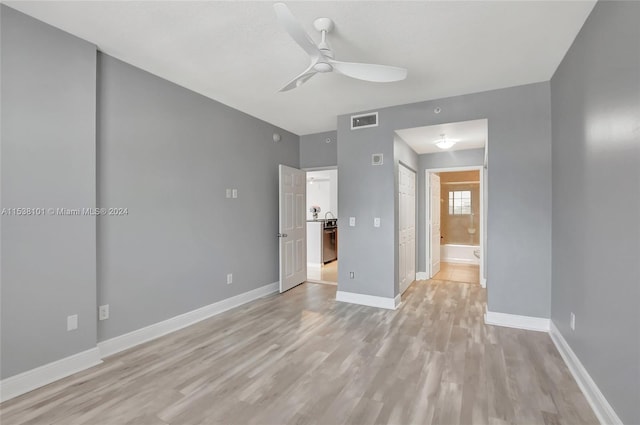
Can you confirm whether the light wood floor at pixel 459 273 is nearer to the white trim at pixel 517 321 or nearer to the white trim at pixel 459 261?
the white trim at pixel 459 261

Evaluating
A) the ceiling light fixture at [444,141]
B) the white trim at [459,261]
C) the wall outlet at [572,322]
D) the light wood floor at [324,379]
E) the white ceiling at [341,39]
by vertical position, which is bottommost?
the light wood floor at [324,379]

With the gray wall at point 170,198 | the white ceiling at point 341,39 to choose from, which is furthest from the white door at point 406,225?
the gray wall at point 170,198

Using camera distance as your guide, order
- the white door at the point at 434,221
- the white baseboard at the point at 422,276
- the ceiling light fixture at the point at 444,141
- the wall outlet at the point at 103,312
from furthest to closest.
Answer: the white door at the point at 434,221 < the white baseboard at the point at 422,276 < the ceiling light fixture at the point at 444,141 < the wall outlet at the point at 103,312

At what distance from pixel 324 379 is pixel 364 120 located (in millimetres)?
3357

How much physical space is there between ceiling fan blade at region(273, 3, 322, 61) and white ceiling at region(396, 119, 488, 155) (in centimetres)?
228

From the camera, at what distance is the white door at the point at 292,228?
15.9ft

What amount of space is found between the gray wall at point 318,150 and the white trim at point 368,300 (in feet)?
7.58

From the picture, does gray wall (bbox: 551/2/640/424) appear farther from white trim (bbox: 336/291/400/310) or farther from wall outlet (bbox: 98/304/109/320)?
wall outlet (bbox: 98/304/109/320)

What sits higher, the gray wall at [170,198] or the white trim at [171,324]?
the gray wall at [170,198]

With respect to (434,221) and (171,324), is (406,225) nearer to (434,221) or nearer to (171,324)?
(434,221)

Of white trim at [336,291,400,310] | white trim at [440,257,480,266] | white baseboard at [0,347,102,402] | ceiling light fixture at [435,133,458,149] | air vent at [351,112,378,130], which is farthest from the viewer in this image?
white trim at [440,257,480,266]

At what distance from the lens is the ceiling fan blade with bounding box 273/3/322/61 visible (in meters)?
1.68

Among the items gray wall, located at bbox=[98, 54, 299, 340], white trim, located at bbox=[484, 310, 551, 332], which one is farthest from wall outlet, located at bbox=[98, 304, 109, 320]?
white trim, located at bbox=[484, 310, 551, 332]

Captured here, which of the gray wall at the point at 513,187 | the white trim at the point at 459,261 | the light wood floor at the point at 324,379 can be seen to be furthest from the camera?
the white trim at the point at 459,261
